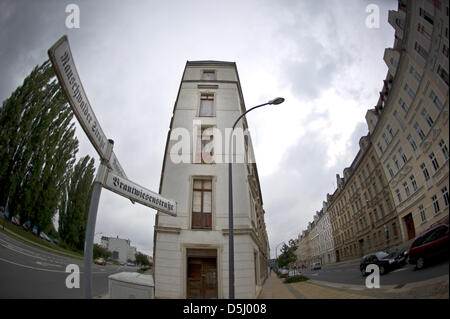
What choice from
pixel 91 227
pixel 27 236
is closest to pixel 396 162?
pixel 91 227

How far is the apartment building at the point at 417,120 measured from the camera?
1107 millimetres

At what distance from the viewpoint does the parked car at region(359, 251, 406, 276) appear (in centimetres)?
128

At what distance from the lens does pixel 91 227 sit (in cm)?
170

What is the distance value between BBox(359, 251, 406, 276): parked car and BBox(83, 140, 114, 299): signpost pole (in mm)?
2233

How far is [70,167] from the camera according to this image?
1639mm

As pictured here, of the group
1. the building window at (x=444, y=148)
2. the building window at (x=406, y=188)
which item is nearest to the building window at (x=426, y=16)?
the building window at (x=444, y=148)

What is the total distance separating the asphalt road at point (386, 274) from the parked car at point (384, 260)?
1.1 inches

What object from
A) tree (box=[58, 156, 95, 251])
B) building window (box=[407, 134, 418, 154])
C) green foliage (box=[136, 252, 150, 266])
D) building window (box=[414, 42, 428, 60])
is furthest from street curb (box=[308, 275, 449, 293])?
tree (box=[58, 156, 95, 251])

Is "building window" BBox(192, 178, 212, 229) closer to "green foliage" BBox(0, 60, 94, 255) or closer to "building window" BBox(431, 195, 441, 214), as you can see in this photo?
"green foliage" BBox(0, 60, 94, 255)

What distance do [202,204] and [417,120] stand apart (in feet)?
7.75

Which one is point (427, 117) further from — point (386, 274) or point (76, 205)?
point (76, 205)

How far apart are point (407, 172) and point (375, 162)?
0.25m
